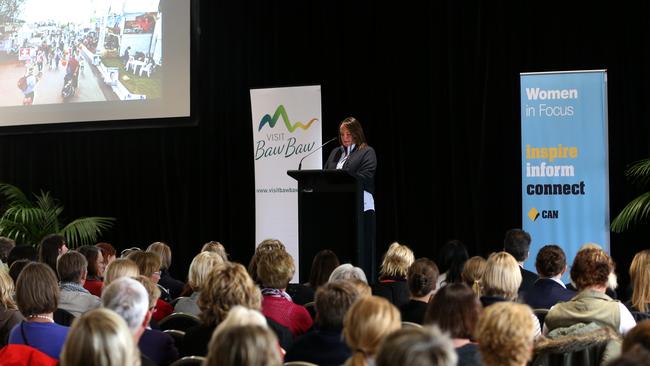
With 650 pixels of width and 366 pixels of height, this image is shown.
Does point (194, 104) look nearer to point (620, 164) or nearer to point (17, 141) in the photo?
point (17, 141)

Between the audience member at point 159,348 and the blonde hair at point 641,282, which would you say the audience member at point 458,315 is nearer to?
Result: the audience member at point 159,348

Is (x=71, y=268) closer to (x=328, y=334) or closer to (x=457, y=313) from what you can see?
(x=328, y=334)

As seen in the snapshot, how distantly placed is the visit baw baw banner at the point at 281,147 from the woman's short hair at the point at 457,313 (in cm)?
568

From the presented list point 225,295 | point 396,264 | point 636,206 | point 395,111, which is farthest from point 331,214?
point 225,295

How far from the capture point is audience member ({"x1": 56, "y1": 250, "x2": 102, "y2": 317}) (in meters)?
4.67

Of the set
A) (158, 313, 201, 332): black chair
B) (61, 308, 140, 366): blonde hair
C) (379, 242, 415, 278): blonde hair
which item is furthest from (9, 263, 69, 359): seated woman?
(379, 242, 415, 278): blonde hair

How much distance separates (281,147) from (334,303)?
5705 mm

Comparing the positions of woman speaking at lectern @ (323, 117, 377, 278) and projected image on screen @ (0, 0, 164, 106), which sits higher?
projected image on screen @ (0, 0, 164, 106)

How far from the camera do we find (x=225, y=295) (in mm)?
3541

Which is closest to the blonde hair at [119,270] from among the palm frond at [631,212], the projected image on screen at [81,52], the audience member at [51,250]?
the audience member at [51,250]

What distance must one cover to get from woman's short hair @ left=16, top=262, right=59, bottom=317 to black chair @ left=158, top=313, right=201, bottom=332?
779 mm

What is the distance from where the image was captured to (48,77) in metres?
10.5

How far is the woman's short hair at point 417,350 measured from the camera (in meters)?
1.79

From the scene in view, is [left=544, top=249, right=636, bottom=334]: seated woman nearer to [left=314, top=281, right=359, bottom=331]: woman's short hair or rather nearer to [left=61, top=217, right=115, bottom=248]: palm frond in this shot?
[left=314, top=281, right=359, bottom=331]: woman's short hair
